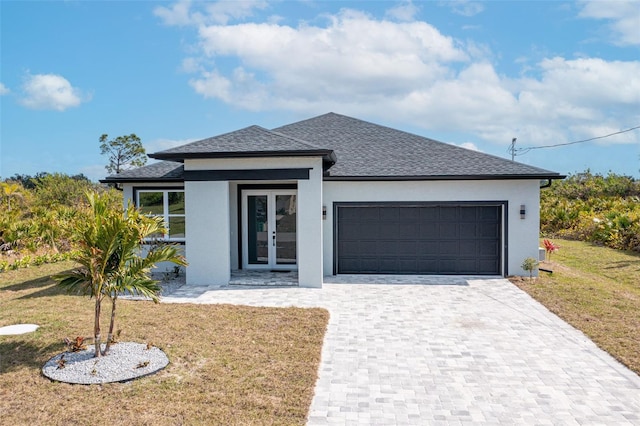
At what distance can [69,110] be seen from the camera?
24.9m

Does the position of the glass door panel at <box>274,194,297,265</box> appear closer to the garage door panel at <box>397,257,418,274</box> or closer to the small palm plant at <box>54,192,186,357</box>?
the garage door panel at <box>397,257,418,274</box>

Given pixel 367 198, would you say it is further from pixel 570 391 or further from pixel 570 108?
pixel 570 108

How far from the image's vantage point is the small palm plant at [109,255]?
5852 millimetres

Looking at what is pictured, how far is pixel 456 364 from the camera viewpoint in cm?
632

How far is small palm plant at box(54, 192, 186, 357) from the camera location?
5852mm

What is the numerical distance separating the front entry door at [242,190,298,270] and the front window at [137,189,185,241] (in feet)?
6.55

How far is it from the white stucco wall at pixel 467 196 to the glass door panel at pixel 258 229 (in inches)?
74.2

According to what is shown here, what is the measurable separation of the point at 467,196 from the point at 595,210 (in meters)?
17.9

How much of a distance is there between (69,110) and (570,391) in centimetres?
2768

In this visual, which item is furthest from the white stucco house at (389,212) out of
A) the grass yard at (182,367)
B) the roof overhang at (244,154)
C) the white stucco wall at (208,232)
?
the grass yard at (182,367)

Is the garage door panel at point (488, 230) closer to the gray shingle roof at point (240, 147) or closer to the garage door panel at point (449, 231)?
the garage door panel at point (449, 231)

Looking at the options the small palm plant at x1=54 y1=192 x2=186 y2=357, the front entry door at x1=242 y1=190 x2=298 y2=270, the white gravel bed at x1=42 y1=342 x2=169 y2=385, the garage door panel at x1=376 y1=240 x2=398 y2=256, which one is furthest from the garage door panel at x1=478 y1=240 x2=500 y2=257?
the white gravel bed at x1=42 y1=342 x2=169 y2=385

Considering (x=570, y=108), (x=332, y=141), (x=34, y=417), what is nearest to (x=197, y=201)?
(x=332, y=141)

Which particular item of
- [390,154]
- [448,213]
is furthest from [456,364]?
[390,154]
